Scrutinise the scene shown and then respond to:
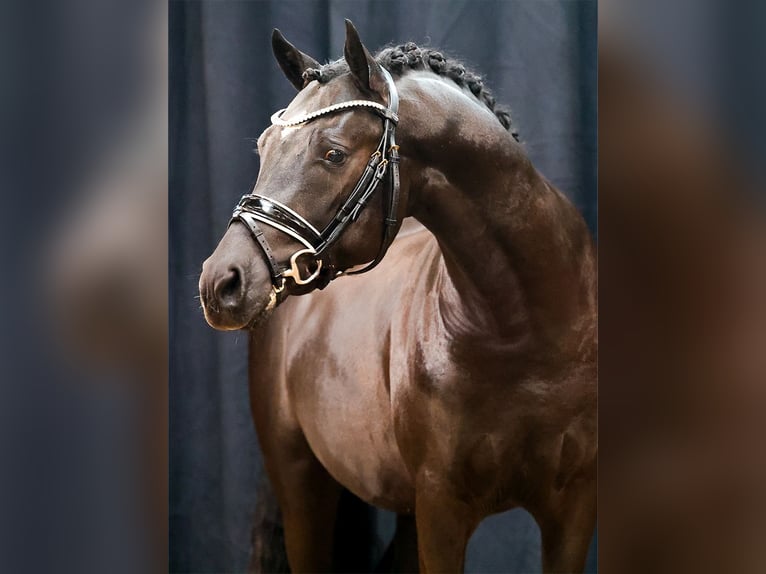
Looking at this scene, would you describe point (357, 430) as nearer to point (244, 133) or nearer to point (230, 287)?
point (230, 287)

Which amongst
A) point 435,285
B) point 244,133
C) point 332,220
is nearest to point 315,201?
point 332,220

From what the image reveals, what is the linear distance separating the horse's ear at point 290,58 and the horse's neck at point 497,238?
0.60 feet

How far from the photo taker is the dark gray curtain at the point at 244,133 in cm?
129

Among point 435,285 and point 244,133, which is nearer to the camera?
point 435,285

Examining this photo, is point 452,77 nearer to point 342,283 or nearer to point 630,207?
point 342,283

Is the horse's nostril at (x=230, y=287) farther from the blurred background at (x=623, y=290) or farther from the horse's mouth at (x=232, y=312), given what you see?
the blurred background at (x=623, y=290)

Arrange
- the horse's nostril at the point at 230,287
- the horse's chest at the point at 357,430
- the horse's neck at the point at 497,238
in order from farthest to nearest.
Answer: the horse's chest at the point at 357,430 → the horse's neck at the point at 497,238 → the horse's nostril at the point at 230,287

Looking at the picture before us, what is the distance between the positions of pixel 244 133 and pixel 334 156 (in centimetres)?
54

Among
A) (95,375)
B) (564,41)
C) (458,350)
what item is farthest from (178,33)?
(95,375)

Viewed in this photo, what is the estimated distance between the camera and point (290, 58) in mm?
951

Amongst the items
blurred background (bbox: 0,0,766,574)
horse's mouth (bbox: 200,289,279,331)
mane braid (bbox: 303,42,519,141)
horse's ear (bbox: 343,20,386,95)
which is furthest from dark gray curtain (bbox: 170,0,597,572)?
blurred background (bbox: 0,0,766,574)

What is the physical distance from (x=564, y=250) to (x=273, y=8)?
2.23 ft

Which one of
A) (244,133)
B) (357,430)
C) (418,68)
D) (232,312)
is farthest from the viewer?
(244,133)

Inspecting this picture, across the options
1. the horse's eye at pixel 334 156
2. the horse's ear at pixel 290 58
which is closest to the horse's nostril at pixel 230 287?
the horse's eye at pixel 334 156
